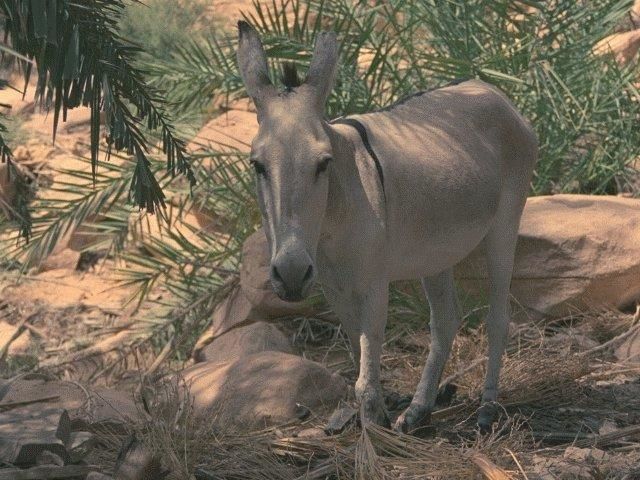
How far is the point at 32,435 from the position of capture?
14.3ft

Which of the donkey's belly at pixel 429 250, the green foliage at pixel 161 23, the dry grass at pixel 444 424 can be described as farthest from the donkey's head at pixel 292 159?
the green foliage at pixel 161 23

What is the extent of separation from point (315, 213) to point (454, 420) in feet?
5.86

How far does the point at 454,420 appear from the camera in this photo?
5742 millimetres

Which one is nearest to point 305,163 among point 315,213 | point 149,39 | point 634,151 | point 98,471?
point 315,213

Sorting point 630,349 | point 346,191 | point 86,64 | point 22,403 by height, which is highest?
point 86,64

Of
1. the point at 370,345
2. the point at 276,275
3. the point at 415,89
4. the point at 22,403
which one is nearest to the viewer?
the point at 276,275

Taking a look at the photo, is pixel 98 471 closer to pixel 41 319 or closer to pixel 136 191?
pixel 136 191

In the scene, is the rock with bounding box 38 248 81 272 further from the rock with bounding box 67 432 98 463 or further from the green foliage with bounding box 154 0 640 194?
the rock with bounding box 67 432 98 463

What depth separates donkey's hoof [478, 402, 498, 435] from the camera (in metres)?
5.46

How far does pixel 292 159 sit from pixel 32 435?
141cm

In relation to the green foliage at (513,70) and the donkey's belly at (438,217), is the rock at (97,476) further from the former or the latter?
the green foliage at (513,70)

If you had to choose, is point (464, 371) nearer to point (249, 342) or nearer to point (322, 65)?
point (249, 342)

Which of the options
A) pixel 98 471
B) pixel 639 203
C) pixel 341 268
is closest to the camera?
pixel 98 471

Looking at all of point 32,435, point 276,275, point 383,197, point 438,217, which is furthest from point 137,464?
point 438,217
